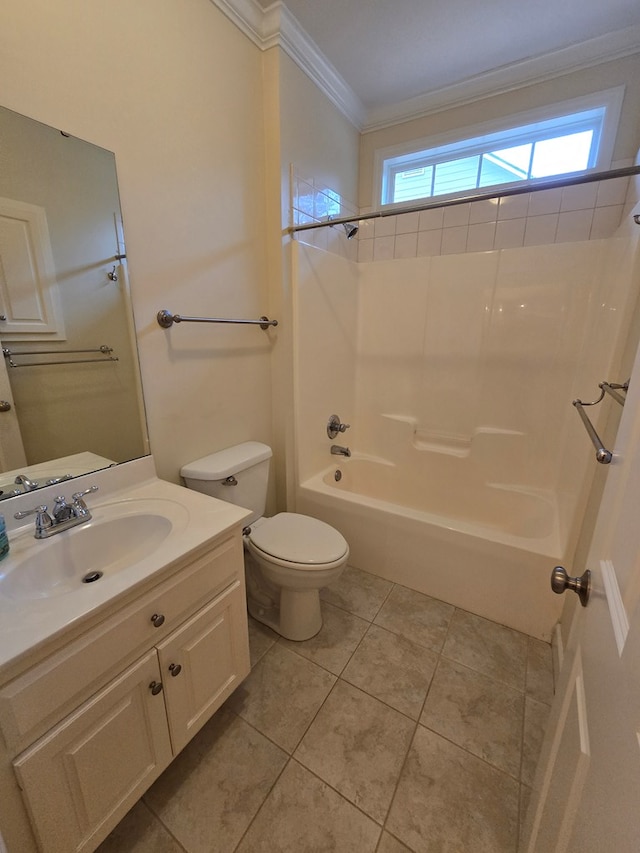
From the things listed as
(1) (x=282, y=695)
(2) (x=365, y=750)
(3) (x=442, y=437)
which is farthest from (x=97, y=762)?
(3) (x=442, y=437)

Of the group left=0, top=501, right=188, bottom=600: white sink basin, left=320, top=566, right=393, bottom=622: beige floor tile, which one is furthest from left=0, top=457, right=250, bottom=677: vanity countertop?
left=320, top=566, right=393, bottom=622: beige floor tile

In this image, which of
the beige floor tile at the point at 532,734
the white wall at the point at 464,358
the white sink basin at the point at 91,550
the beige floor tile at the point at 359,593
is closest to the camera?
the white sink basin at the point at 91,550

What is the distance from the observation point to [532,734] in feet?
3.96

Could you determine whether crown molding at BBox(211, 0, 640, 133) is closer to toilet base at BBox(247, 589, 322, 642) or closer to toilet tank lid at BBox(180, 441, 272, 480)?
toilet tank lid at BBox(180, 441, 272, 480)

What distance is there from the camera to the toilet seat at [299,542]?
1.39 m

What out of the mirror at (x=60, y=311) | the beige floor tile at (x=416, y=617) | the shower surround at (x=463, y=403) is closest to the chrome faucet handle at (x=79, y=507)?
the mirror at (x=60, y=311)

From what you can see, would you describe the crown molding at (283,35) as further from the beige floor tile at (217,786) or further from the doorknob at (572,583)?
the beige floor tile at (217,786)

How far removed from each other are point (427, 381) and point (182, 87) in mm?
1840

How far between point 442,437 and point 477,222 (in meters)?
1.27

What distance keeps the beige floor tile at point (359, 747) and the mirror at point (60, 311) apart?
3.81 feet

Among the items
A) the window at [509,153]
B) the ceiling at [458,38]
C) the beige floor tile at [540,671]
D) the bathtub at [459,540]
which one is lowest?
the beige floor tile at [540,671]

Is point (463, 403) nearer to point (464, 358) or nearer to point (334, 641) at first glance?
point (464, 358)

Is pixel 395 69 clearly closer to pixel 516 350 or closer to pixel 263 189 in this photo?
pixel 263 189

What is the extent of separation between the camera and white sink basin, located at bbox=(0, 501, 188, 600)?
2.91 ft
